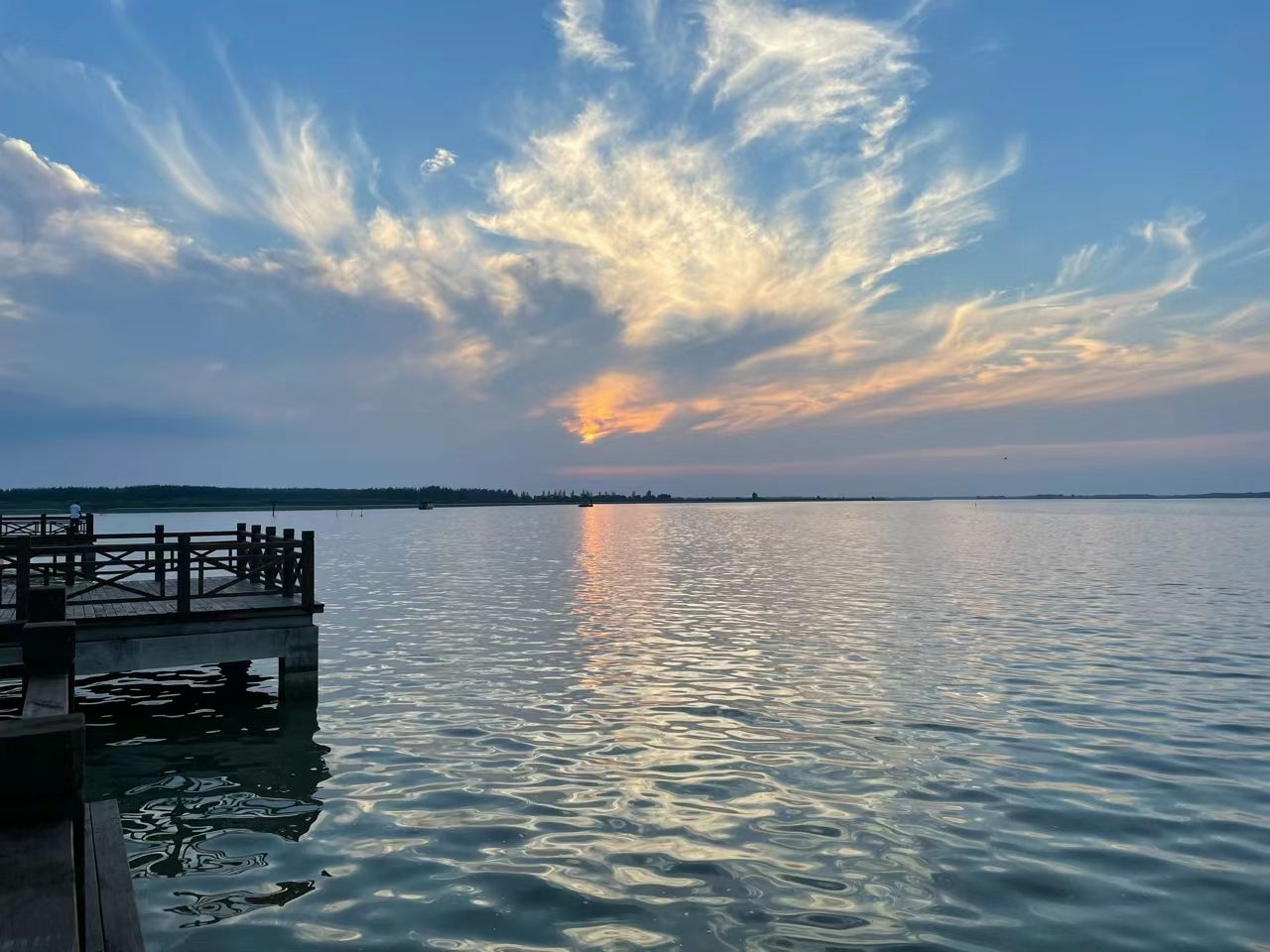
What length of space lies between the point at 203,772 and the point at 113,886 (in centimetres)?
782

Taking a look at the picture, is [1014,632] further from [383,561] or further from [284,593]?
[383,561]

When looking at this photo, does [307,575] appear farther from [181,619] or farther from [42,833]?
[42,833]

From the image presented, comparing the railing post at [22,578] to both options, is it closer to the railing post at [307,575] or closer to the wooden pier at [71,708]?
the wooden pier at [71,708]

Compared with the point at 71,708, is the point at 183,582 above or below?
above

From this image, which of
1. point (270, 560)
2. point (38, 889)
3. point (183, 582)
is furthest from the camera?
point (270, 560)

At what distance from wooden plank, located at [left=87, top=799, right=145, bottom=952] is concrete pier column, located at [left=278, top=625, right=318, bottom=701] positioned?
387 inches

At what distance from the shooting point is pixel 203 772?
12367 millimetres

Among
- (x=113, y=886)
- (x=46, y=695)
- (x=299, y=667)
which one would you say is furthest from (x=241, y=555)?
(x=113, y=886)

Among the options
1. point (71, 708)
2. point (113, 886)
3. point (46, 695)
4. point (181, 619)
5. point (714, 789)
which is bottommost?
point (714, 789)

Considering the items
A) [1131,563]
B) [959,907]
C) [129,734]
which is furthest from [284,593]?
[1131,563]

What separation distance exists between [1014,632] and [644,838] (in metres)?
18.0

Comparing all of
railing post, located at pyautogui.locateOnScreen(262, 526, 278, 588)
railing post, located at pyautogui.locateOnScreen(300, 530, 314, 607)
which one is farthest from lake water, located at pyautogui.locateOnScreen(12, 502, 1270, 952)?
railing post, located at pyautogui.locateOnScreen(262, 526, 278, 588)

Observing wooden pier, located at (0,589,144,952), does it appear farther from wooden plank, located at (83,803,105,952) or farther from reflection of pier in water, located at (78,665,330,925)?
reflection of pier in water, located at (78,665,330,925)

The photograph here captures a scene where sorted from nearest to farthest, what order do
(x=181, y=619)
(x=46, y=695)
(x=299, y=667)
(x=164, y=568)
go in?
(x=46, y=695) < (x=181, y=619) < (x=299, y=667) < (x=164, y=568)
